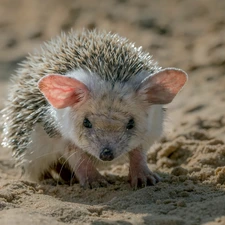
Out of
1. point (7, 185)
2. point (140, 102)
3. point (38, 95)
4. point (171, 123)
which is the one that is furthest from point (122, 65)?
point (171, 123)

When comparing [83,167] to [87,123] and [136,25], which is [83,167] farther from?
[136,25]

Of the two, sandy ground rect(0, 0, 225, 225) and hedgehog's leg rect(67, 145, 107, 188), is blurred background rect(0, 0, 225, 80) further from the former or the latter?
hedgehog's leg rect(67, 145, 107, 188)

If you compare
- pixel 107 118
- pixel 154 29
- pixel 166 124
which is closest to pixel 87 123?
pixel 107 118

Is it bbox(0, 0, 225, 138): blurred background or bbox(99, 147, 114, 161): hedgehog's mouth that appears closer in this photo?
bbox(99, 147, 114, 161): hedgehog's mouth

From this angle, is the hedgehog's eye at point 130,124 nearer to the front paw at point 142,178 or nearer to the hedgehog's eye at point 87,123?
the hedgehog's eye at point 87,123

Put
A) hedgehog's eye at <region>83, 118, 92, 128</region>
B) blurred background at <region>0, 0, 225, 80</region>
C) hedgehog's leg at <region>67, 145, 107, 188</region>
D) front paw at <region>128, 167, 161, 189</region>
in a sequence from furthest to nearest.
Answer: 1. blurred background at <region>0, 0, 225, 80</region>
2. hedgehog's leg at <region>67, 145, 107, 188</region>
3. front paw at <region>128, 167, 161, 189</region>
4. hedgehog's eye at <region>83, 118, 92, 128</region>

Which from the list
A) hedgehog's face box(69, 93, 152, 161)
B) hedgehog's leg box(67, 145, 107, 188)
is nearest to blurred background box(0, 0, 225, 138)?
hedgehog's leg box(67, 145, 107, 188)

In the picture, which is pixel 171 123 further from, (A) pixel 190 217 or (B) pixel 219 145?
(A) pixel 190 217
